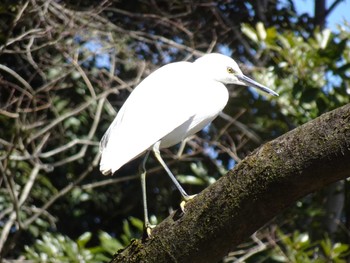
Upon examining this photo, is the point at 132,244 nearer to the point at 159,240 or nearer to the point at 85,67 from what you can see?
the point at 159,240

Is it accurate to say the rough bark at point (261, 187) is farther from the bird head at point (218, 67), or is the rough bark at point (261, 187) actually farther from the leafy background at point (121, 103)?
the leafy background at point (121, 103)

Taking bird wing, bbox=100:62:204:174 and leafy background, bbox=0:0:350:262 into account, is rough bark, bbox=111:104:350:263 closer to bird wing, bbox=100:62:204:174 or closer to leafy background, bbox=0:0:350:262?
bird wing, bbox=100:62:204:174

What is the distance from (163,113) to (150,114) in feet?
0.18

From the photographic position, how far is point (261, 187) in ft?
6.77

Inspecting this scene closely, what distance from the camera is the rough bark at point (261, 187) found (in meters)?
1.97

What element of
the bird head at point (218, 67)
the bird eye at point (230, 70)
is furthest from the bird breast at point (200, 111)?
the bird eye at point (230, 70)

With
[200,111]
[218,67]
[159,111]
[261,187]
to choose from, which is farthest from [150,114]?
[261,187]

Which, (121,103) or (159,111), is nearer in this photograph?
(159,111)

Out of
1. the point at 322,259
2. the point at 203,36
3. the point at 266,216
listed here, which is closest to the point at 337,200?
the point at 322,259

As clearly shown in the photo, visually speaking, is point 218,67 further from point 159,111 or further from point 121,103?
point 121,103

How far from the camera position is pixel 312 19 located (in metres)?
6.48

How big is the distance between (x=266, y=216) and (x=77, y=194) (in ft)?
13.1

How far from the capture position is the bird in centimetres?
299

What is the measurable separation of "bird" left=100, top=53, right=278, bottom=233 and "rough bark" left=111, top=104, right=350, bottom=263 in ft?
2.19
